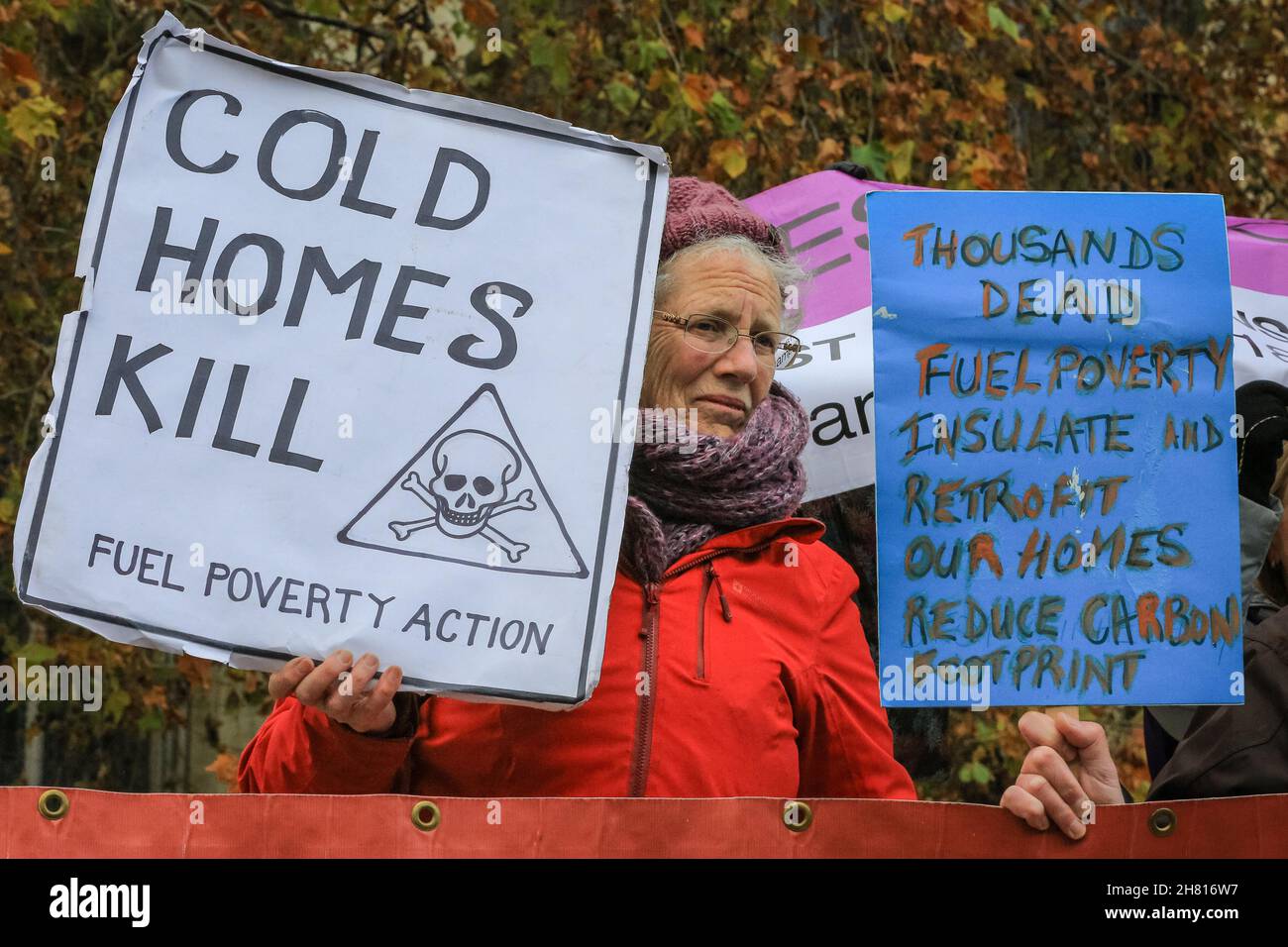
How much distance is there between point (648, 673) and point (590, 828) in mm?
255

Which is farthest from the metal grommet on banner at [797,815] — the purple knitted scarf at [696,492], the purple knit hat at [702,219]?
the purple knit hat at [702,219]

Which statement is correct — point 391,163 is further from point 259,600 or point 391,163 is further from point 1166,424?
point 1166,424

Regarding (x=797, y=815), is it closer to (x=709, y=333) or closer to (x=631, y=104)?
(x=709, y=333)

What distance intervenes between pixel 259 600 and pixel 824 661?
0.85 metres

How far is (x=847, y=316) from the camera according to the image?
377cm

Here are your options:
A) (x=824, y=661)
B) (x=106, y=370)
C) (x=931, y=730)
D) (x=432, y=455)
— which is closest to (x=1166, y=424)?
(x=824, y=661)

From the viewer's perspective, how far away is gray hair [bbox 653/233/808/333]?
275 cm

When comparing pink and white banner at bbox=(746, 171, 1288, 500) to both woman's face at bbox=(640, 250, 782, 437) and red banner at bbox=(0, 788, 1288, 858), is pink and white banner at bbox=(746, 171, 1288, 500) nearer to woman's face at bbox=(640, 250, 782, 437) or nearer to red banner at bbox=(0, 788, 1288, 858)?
woman's face at bbox=(640, 250, 782, 437)

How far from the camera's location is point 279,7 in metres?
6.39

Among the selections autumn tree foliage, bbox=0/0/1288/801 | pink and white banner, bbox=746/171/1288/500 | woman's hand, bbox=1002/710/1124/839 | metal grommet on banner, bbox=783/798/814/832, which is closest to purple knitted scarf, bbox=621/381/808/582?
metal grommet on banner, bbox=783/798/814/832

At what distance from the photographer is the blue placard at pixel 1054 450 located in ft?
8.56

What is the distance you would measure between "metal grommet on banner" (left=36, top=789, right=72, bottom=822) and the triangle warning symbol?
48cm
